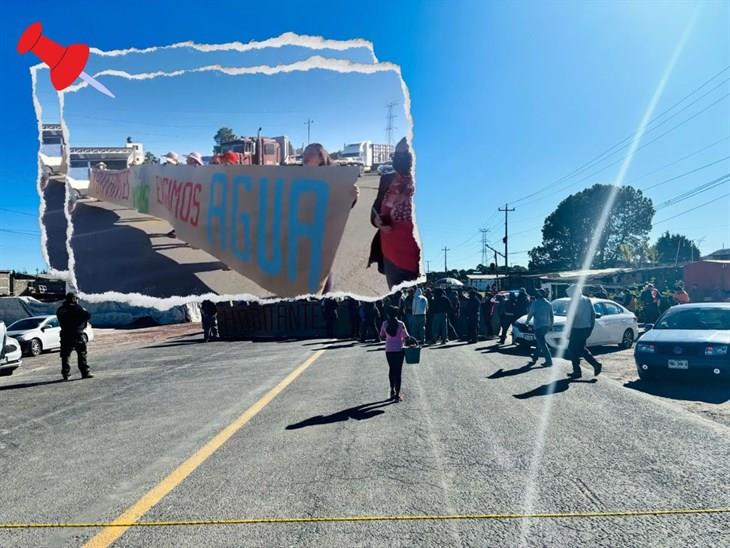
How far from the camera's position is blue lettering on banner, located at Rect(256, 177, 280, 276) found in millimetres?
2730

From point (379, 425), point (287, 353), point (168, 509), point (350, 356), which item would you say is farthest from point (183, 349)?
point (168, 509)

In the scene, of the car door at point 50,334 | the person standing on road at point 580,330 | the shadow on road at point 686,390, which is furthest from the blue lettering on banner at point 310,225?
the car door at point 50,334

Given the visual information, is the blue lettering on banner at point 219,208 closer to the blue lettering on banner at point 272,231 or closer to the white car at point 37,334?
the blue lettering on banner at point 272,231

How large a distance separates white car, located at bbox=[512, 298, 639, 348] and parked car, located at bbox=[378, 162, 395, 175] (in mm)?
12394

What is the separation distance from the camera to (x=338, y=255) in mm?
2963

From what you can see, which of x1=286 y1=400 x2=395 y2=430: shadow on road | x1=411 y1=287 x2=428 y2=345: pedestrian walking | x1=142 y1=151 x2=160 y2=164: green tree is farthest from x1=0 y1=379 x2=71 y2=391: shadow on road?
x1=142 y1=151 x2=160 y2=164: green tree

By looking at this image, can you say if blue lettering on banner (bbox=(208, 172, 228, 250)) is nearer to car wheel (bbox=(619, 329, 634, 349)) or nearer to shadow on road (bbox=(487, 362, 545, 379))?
shadow on road (bbox=(487, 362, 545, 379))

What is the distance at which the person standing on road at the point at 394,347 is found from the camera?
8.40 meters

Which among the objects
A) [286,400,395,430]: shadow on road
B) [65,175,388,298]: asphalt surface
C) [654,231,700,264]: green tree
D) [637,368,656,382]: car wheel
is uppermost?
[654,231,700,264]: green tree

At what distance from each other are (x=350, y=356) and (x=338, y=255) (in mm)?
10942

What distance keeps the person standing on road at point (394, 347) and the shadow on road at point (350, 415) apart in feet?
1.01

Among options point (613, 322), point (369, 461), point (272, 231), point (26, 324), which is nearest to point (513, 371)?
point (613, 322)

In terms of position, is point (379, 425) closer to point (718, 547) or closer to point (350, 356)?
point (718, 547)

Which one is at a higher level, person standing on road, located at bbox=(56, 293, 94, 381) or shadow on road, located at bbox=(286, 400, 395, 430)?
person standing on road, located at bbox=(56, 293, 94, 381)
